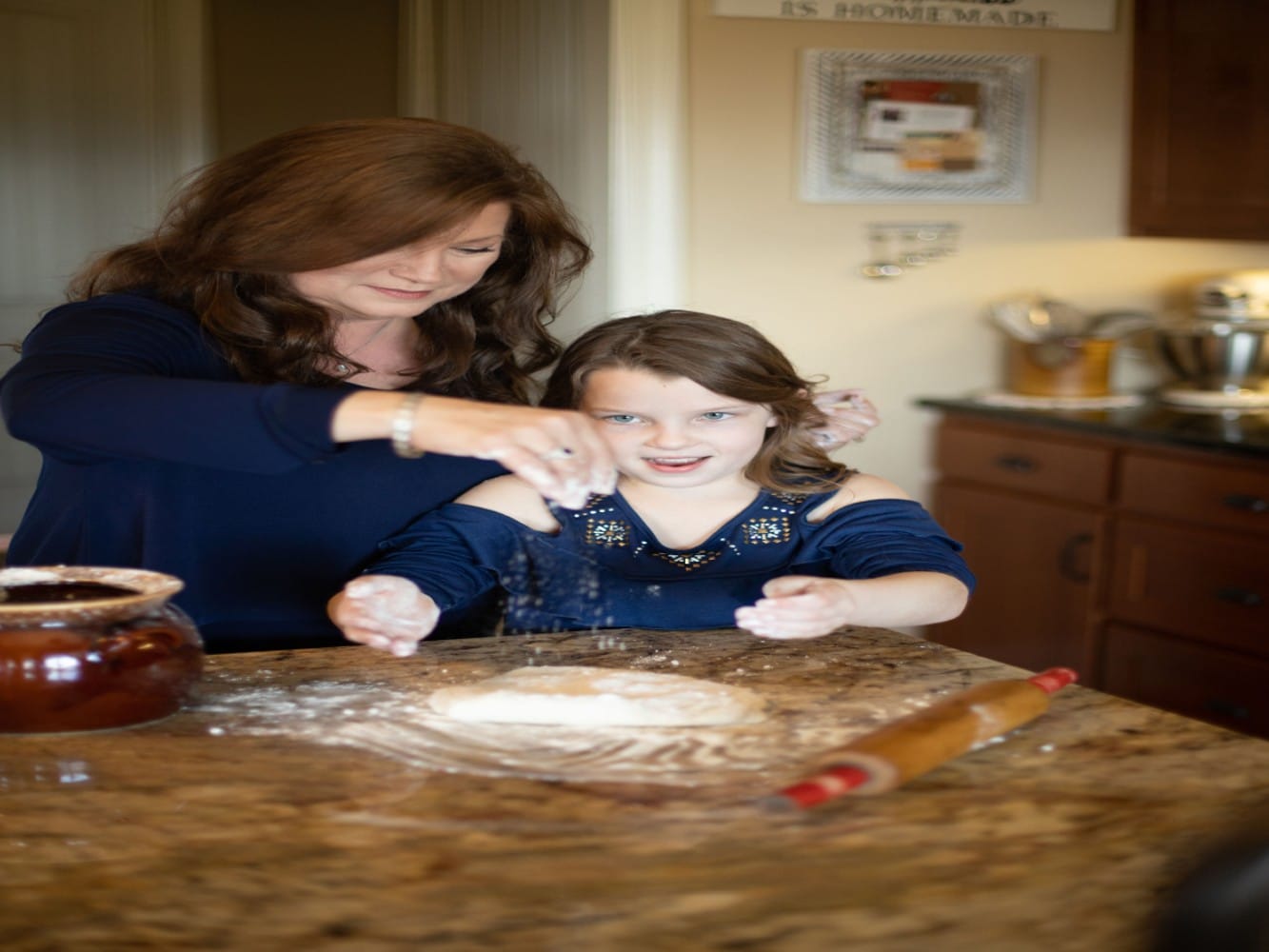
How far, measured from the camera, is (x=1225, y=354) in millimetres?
3605

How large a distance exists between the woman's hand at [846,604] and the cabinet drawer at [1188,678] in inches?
70.7

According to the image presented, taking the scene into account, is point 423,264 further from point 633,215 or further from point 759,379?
point 633,215

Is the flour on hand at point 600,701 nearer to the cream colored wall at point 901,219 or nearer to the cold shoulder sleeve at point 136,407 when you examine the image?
the cold shoulder sleeve at point 136,407

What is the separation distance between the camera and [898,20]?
141 inches

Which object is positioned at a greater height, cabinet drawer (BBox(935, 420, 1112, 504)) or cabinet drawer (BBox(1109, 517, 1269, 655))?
cabinet drawer (BBox(935, 420, 1112, 504))

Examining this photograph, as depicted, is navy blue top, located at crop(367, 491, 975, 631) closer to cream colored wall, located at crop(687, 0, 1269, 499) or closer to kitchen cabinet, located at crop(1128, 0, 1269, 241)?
cream colored wall, located at crop(687, 0, 1269, 499)

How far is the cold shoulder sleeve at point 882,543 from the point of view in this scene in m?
1.60

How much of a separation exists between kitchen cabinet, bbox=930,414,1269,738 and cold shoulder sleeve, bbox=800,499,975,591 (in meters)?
1.60

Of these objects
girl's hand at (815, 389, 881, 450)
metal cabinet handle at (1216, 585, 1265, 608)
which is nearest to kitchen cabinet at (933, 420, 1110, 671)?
metal cabinet handle at (1216, 585, 1265, 608)

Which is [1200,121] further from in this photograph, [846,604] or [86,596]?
[86,596]

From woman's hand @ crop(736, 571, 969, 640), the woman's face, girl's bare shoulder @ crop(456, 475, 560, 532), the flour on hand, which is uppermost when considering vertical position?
the woman's face

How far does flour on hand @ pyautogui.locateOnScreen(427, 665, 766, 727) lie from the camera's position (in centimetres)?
119

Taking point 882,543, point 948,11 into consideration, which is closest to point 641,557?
point 882,543

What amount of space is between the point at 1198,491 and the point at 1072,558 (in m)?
0.40
